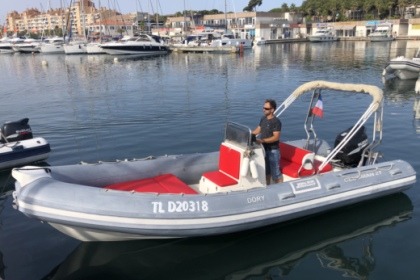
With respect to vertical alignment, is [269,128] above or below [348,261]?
above

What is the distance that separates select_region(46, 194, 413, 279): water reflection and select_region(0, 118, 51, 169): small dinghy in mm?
4988

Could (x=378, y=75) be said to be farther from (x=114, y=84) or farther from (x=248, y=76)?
(x=114, y=84)

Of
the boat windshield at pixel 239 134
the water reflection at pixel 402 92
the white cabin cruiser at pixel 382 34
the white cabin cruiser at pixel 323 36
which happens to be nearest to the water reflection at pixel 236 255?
the boat windshield at pixel 239 134

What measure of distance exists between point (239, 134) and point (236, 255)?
2.32m

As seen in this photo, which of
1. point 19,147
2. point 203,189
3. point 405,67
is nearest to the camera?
point 203,189

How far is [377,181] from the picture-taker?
840cm

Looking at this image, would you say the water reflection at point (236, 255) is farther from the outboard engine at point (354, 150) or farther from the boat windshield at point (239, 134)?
the boat windshield at point (239, 134)

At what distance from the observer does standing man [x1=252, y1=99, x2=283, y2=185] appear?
7801 millimetres

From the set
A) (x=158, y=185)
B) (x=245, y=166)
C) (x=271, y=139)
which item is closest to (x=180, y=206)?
(x=158, y=185)

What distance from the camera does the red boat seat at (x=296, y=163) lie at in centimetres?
831

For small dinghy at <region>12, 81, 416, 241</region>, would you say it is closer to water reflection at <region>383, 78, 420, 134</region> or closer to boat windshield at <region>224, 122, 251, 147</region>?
boat windshield at <region>224, 122, 251, 147</region>

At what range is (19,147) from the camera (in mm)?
10984

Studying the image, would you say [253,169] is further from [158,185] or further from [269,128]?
[158,185]

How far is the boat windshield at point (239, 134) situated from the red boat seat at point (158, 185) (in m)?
1.34
